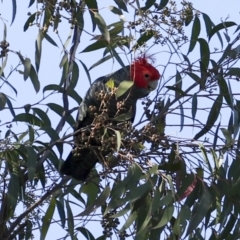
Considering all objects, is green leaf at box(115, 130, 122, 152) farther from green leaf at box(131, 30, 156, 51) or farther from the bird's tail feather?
the bird's tail feather

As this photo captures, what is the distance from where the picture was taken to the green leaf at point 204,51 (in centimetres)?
257

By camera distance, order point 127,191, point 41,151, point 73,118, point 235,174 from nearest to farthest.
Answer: point 127,191 → point 235,174 → point 41,151 → point 73,118

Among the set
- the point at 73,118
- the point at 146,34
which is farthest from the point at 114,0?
the point at 73,118

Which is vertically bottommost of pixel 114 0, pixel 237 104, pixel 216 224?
pixel 216 224

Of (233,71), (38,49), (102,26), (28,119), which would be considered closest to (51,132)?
(28,119)

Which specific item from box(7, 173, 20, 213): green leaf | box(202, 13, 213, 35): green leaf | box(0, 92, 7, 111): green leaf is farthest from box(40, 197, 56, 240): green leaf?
box(202, 13, 213, 35): green leaf

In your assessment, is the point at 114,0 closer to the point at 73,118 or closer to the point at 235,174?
the point at 73,118

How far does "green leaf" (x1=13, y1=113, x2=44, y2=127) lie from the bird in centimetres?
19

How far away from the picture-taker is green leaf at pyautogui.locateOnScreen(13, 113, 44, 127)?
2.56 meters

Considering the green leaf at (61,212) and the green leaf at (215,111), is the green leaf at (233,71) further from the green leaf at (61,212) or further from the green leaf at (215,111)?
the green leaf at (61,212)

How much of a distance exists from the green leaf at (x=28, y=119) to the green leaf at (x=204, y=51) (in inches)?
25.3

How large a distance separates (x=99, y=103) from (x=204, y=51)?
0.49 m

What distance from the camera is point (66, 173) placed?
2896 mm

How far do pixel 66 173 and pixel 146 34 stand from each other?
2.55 feet
